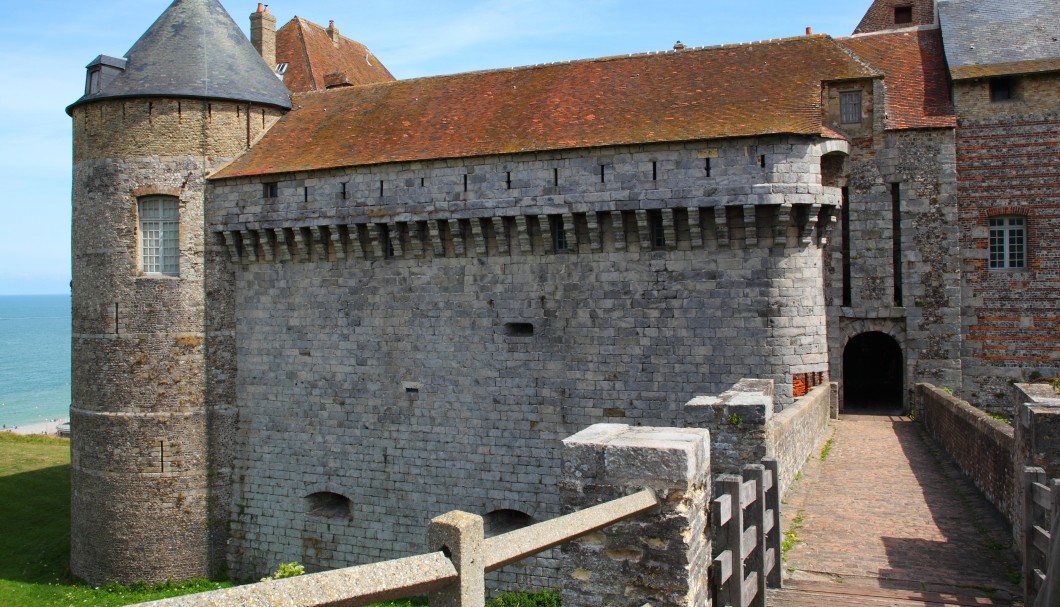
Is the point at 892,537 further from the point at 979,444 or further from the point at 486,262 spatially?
the point at 486,262

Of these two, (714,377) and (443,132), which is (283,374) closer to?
(443,132)

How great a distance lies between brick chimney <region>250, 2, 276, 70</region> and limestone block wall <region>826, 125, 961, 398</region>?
13.6 metres

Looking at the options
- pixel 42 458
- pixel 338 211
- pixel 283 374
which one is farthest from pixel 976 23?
pixel 42 458

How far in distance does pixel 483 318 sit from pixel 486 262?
99cm

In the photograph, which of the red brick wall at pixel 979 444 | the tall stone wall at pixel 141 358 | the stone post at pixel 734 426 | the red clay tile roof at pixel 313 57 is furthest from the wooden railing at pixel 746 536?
the red clay tile roof at pixel 313 57

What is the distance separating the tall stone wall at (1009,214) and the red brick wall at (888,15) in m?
6.10

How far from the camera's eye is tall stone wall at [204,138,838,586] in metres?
13.6

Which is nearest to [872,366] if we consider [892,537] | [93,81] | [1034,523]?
[892,537]

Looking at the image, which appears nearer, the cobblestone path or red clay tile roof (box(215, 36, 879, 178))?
the cobblestone path

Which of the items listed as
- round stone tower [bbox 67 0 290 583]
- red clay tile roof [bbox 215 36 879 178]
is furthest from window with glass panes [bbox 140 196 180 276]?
red clay tile roof [bbox 215 36 879 178]

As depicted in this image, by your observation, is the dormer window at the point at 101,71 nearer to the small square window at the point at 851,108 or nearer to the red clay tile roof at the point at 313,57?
the red clay tile roof at the point at 313,57

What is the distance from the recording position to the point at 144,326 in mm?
16500

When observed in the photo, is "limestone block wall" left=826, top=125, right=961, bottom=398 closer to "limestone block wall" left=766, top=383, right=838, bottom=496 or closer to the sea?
"limestone block wall" left=766, top=383, right=838, bottom=496

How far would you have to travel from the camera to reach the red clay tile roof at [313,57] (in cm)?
2297
